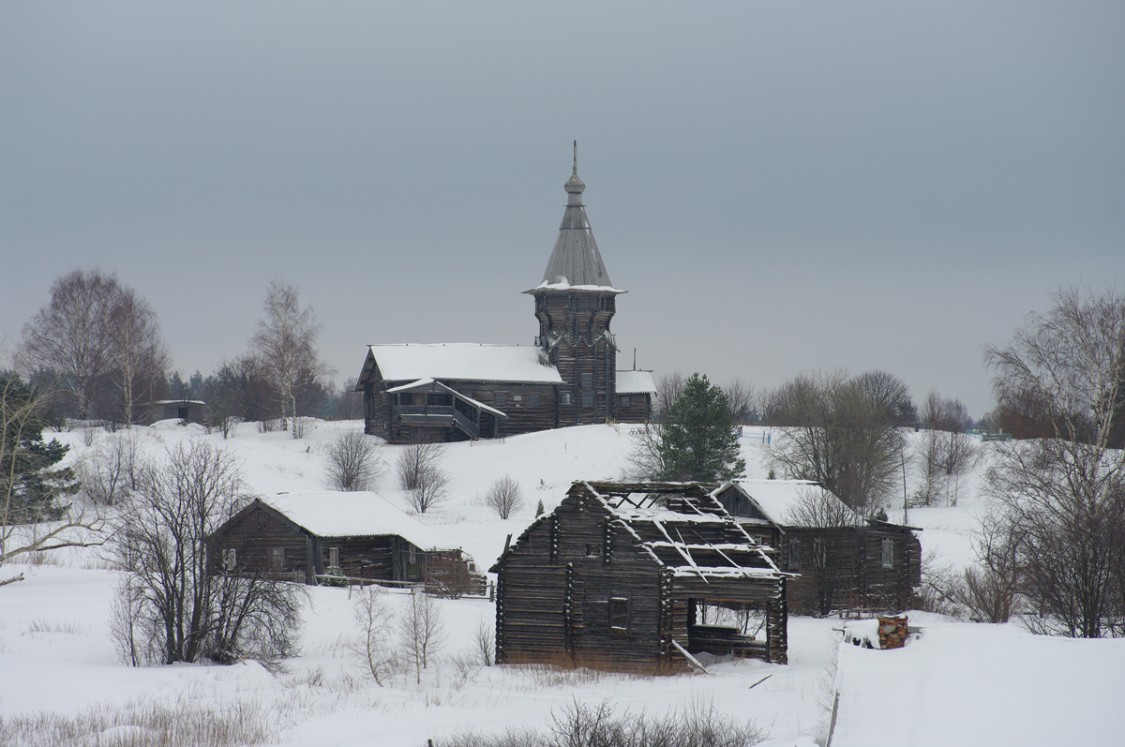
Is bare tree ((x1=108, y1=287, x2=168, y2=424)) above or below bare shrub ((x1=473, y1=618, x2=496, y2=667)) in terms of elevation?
above

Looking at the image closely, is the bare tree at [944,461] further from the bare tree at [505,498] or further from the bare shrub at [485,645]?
the bare shrub at [485,645]

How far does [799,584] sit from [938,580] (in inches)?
239

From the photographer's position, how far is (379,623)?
111 ft

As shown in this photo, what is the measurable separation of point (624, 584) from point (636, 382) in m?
49.3

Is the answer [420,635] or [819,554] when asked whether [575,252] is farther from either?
[420,635]

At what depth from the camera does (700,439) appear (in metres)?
54.6

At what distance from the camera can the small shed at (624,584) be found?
2884 cm

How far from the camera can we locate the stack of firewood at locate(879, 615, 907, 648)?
16.6 metres

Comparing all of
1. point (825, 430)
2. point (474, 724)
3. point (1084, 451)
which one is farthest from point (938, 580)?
point (474, 724)

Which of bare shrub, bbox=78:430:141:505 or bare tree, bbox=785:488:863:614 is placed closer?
bare tree, bbox=785:488:863:614

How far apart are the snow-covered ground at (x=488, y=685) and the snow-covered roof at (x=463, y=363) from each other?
21.8 metres

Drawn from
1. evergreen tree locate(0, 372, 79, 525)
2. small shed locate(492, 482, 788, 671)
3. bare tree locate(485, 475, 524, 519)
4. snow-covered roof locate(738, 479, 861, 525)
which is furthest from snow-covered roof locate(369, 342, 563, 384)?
small shed locate(492, 482, 788, 671)

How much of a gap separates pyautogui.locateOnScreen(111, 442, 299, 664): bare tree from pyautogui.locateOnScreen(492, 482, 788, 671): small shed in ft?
20.0

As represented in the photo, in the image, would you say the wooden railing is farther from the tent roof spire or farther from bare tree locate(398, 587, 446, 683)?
bare tree locate(398, 587, 446, 683)
